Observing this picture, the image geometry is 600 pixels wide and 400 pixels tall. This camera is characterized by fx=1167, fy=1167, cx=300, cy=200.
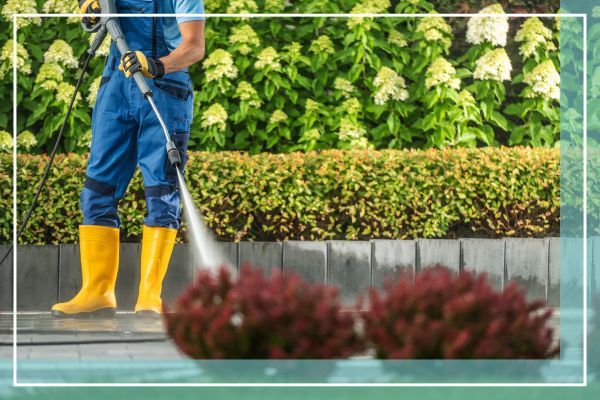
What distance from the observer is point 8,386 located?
4832 millimetres

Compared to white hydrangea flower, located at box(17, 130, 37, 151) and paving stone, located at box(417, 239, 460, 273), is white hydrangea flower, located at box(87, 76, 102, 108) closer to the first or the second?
white hydrangea flower, located at box(17, 130, 37, 151)

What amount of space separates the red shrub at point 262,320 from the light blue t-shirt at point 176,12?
59.5 inches

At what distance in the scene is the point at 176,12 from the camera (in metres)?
5.47

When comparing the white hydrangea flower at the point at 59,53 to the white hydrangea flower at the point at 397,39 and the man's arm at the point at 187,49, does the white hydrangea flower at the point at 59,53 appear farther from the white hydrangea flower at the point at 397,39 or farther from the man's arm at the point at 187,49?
the white hydrangea flower at the point at 397,39

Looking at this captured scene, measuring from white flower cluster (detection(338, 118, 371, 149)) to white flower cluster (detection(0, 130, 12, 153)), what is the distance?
1.72 meters

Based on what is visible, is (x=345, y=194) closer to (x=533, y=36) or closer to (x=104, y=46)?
(x=533, y=36)

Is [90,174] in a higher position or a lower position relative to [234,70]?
lower

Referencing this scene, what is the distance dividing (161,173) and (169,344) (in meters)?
0.95

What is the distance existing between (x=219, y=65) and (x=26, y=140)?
1055 mm

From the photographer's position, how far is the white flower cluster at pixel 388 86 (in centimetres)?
598

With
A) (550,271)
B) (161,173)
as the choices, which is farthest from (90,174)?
(550,271)

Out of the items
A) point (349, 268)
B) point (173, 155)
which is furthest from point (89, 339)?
point (349, 268)

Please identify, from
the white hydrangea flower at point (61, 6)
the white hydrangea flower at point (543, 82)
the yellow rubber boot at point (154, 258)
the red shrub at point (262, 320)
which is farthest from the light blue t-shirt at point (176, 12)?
the white hydrangea flower at point (543, 82)
